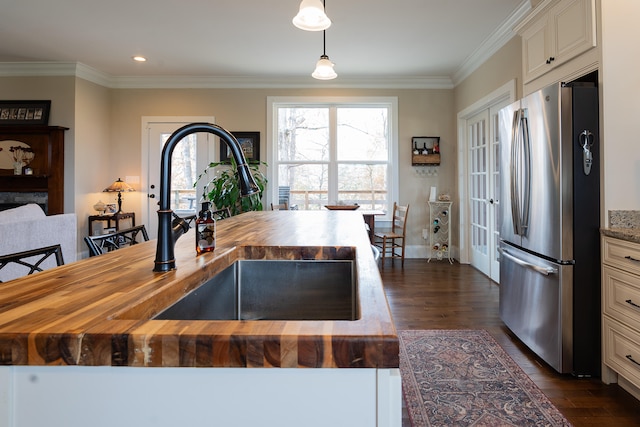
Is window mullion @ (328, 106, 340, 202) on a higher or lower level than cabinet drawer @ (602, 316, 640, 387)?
higher

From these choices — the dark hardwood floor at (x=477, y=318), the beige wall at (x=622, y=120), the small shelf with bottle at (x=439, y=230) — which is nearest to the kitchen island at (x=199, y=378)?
the dark hardwood floor at (x=477, y=318)

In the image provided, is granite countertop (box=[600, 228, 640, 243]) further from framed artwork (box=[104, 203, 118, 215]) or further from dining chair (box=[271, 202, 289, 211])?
framed artwork (box=[104, 203, 118, 215])

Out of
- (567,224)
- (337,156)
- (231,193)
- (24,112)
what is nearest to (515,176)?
(567,224)

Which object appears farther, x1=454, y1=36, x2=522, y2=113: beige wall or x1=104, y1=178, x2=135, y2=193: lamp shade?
x1=104, y1=178, x2=135, y2=193: lamp shade

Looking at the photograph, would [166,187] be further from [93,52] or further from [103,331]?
[93,52]

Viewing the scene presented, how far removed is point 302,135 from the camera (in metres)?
5.47

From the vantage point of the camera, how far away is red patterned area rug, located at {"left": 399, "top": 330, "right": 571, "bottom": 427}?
1640 millimetres

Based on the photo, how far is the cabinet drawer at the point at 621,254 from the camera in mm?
1725

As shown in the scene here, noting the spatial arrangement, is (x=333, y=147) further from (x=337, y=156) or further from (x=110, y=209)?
(x=110, y=209)

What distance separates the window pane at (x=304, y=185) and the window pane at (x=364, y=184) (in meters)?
0.28

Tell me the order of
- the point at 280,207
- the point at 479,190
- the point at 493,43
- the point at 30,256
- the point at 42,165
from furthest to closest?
1. the point at 280,207
2. the point at 42,165
3. the point at 479,190
4. the point at 493,43
5. the point at 30,256

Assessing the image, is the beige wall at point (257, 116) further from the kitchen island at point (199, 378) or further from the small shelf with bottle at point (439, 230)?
the kitchen island at point (199, 378)

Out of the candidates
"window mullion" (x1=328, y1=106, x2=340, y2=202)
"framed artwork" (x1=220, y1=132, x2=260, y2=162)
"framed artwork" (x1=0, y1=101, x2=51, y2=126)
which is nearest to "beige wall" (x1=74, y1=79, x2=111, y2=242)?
"framed artwork" (x1=0, y1=101, x2=51, y2=126)

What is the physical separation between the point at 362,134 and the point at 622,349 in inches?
166
